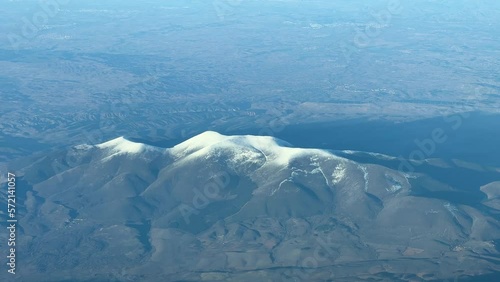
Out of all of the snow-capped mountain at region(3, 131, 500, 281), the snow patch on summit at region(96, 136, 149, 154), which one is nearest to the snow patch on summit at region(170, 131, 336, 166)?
the snow-capped mountain at region(3, 131, 500, 281)

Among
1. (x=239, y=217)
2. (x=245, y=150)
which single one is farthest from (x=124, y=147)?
(x=239, y=217)

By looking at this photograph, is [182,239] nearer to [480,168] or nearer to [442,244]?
[442,244]

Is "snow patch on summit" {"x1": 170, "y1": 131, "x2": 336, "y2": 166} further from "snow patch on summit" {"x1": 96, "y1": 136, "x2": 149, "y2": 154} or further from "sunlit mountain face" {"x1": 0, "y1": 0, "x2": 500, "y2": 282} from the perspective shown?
"snow patch on summit" {"x1": 96, "y1": 136, "x2": 149, "y2": 154}

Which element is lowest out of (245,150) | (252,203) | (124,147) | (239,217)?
(239,217)

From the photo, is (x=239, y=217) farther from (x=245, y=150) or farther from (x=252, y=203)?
(x=245, y=150)

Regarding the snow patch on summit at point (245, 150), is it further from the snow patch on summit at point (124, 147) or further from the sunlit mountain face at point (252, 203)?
the snow patch on summit at point (124, 147)

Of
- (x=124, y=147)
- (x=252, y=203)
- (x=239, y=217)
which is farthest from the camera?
(x=124, y=147)

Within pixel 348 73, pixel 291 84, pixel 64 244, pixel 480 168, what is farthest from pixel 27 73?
pixel 480 168

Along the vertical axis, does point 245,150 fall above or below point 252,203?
above
